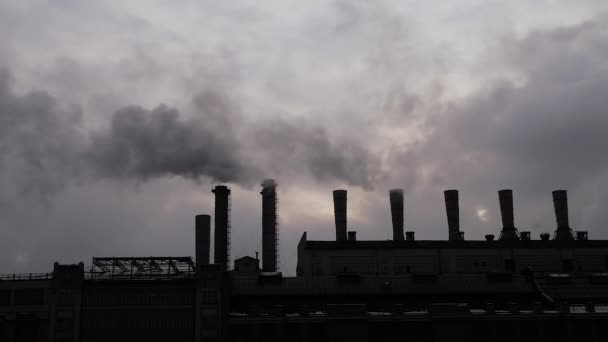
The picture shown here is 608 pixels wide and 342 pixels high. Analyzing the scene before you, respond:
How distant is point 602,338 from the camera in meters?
60.6

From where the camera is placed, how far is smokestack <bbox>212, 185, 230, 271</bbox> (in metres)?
83.4

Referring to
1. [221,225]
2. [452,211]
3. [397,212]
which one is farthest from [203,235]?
[452,211]

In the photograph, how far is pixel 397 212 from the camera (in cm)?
→ 8931

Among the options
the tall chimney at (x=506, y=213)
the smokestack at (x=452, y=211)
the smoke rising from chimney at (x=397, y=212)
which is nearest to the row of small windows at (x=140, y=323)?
the smoke rising from chimney at (x=397, y=212)

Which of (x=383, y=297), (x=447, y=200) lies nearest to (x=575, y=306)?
(x=383, y=297)

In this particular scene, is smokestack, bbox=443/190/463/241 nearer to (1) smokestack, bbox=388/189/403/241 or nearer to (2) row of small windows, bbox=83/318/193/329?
(1) smokestack, bbox=388/189/403/241

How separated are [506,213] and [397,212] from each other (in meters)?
14.9

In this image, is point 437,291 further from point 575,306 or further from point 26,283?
point 26,283

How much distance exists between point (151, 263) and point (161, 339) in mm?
7398

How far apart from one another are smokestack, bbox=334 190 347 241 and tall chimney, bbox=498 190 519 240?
858 inches

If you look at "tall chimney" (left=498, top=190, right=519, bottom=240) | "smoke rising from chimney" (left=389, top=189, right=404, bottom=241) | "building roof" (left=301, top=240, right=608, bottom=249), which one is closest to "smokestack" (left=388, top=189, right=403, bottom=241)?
"smoke rising from chimney" (left=389, top=189, right=404, bottom=241)

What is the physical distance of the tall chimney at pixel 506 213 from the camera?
89.5 m

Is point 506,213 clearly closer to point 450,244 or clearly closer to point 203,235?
point 450,244

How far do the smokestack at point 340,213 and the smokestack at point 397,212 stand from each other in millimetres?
7236
